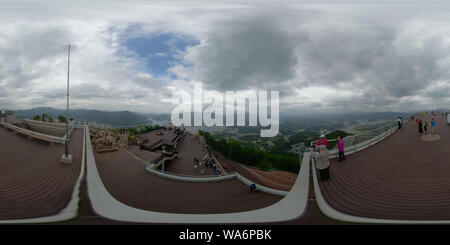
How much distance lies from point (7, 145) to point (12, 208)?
550 centimetres

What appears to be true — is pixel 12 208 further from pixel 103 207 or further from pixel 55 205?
pixel 103 207

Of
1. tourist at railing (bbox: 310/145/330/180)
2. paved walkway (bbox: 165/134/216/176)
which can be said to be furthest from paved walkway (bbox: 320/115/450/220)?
paved walkway (bbox: 165/134/216/176)

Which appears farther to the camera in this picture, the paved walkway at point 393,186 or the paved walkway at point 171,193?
the paved walkway at point 171,193

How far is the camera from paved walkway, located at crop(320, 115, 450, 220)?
2.33 m

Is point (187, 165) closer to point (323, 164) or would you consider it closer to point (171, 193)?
point (171, 193)

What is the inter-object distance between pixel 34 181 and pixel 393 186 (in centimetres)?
710

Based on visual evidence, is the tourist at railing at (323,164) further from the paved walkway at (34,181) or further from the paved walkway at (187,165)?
the paved walkway at (34,181)

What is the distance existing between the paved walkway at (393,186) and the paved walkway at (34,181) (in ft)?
15.3

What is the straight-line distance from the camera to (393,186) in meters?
2.96

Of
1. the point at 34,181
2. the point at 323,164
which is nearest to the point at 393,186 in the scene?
the point at 323,164

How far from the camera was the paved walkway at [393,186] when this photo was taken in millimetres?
2328

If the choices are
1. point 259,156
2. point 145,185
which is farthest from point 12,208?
point 259,156

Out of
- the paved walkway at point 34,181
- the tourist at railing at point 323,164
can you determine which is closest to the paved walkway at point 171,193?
the paved walkway at point 34,181

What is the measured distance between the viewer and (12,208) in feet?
8.13
